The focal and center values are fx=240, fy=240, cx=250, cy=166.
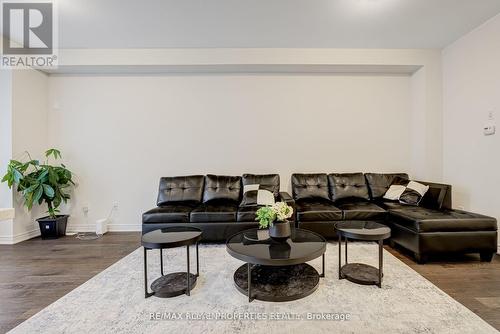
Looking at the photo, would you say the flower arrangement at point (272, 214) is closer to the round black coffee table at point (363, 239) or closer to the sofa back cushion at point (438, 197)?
the round black coffee table at point (363, 239)

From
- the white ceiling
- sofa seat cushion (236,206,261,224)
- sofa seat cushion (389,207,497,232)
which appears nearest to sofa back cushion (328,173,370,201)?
sofa seat cushion (389,207,497,232)

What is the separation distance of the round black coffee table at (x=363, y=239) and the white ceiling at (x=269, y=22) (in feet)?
8.36

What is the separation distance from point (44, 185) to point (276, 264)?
12.7 feet

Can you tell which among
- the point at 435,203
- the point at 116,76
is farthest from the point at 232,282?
the point at 116,76

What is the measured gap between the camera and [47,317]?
6.06 ft

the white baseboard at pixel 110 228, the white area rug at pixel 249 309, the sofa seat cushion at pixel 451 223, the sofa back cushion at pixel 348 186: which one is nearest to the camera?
the white area rug at pixel 249 309

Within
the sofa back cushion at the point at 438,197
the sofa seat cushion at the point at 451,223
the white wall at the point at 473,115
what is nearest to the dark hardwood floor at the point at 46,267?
the sofa seat cushion at the point at 451,223

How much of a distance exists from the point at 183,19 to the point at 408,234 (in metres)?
3.92

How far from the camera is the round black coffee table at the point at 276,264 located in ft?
6.30

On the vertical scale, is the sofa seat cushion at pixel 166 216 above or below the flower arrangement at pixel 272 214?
below

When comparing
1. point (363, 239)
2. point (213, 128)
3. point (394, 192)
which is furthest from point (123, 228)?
point (394, 192)

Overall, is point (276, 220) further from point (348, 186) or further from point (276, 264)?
point (348, 186)

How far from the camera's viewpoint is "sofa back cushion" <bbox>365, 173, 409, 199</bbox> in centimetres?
393

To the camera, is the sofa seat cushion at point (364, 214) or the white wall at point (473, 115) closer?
the white wall at point (473, 115)
